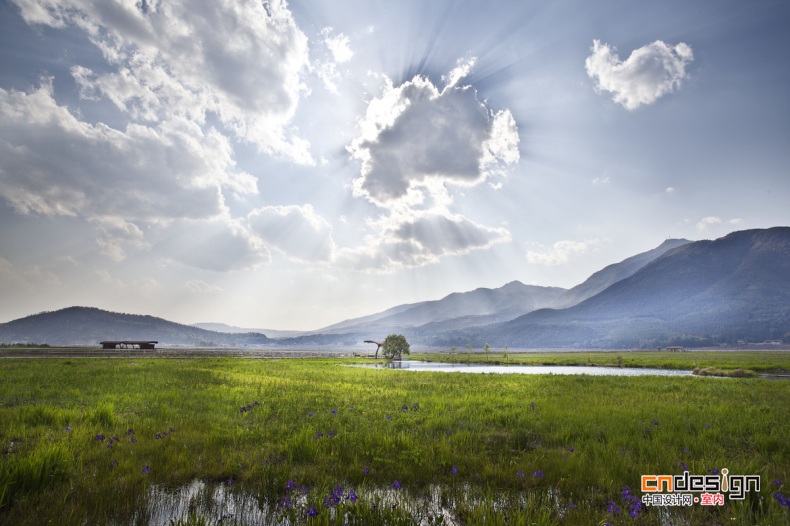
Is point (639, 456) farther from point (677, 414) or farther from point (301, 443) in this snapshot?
point (301, 443)

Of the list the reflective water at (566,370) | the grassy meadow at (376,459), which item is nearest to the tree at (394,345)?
the reflective water at (566,370)

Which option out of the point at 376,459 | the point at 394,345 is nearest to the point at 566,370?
the point at 394,345

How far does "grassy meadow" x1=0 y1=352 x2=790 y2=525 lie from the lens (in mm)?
5465

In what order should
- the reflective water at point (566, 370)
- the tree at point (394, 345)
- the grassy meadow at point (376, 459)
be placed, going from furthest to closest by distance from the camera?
the tree at point (394, 345) < the reflective water at point (566, 370) < the grassy meadow at point (376, 459)

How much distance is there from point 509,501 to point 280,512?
4044 mm

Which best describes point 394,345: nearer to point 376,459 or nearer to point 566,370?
point 566,370

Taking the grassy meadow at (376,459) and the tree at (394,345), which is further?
the tree at (394,345)

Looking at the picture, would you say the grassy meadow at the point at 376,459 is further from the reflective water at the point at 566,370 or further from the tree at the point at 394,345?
the tree at the point at 394,345

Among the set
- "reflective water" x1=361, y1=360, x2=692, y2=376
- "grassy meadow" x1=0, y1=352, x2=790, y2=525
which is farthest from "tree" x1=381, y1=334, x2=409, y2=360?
"grassy meadow" x1=0, y1=352, x2=790, y2=525

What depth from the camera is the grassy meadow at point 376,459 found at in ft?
17.9

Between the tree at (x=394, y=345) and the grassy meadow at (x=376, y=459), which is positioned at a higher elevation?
the grassy meadow at (x=376, y=459)

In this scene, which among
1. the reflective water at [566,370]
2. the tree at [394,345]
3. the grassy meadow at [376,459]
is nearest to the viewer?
the grassy meadow at [376,459]

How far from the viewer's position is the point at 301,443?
8.60 m

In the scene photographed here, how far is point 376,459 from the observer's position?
7.75m
